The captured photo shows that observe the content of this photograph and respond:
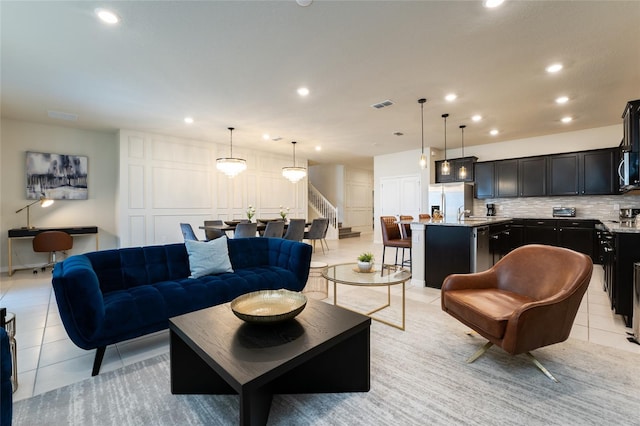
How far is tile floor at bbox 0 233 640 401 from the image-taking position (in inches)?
76.9

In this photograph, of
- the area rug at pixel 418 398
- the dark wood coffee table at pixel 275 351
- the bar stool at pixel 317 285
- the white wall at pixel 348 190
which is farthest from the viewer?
the white wall at pixel 348 190

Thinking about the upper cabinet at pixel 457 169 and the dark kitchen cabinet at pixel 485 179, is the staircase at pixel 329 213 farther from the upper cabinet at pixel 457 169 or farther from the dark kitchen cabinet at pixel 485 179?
the dark kitchen cabinet at pixel 485 179

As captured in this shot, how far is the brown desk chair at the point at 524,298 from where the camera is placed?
5.79 feet

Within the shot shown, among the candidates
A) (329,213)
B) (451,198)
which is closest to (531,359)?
(451,198)

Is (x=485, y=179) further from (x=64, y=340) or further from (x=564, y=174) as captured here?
(x=64, y=340)

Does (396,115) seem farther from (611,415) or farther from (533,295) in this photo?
(611,415)

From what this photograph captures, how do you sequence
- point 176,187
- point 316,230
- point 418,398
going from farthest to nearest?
point 316,230, point 176,187, point 418,398

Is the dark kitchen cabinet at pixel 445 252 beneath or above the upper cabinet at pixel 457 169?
beneath

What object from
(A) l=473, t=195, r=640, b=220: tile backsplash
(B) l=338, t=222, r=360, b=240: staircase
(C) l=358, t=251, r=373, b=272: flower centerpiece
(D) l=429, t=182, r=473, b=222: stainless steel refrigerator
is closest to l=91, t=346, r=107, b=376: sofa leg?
(C) l=358, t=251, r=373, b=272: flower centerpiece

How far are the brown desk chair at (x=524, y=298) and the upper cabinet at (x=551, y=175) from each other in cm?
507

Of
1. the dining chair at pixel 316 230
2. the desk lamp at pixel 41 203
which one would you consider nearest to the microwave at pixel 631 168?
the dining chair at pixel 316 230

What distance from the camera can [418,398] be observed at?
5.47 feet

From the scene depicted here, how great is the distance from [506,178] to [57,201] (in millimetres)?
9870

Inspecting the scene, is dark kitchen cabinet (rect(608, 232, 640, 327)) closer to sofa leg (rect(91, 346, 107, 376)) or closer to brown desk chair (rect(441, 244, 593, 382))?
brown desk chair (rect(441, 244, 593, 382))
